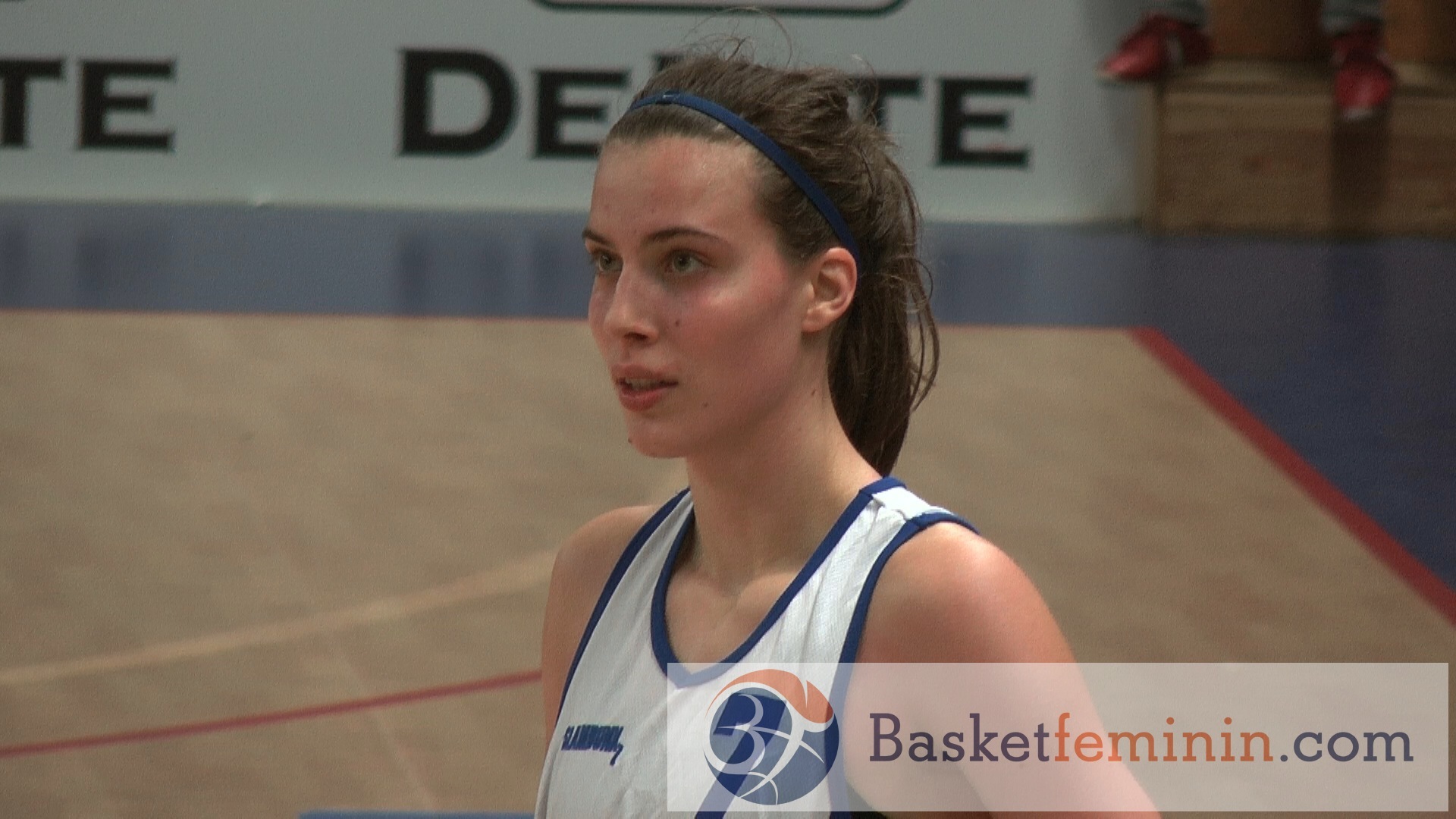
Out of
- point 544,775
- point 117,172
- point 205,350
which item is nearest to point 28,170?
point 117,172

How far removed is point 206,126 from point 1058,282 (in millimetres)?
3974

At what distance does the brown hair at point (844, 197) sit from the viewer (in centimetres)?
123

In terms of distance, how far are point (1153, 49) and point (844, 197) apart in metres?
6.51

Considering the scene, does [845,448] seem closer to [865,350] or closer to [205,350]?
[865,350]

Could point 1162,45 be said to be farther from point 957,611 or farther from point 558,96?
point 957,611

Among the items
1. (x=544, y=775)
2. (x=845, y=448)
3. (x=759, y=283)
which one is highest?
(x=759, y=283)

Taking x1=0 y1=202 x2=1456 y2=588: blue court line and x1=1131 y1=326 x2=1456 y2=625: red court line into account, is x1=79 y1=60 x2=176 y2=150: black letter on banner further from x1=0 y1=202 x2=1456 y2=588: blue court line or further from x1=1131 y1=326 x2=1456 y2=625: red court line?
x1=1131 y1=326 x2=1456 y2=625: red court line

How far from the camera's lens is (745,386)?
121 centimetres

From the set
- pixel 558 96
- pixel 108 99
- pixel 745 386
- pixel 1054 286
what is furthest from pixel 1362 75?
pixel 745 386

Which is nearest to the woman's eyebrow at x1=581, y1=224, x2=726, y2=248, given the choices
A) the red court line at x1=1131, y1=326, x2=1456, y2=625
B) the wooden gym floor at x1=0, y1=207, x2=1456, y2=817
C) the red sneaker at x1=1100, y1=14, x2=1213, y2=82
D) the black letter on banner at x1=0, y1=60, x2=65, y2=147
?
the wooden gym floor at x1=0, y1=207, x2=1456, y2=817

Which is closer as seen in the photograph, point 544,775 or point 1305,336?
point 544,775

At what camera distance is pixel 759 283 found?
1.20 m

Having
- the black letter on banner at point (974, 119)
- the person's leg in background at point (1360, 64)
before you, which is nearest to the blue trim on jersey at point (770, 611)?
the person's leg in background at point (1360, 64)

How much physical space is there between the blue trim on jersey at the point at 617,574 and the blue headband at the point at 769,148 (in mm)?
253
